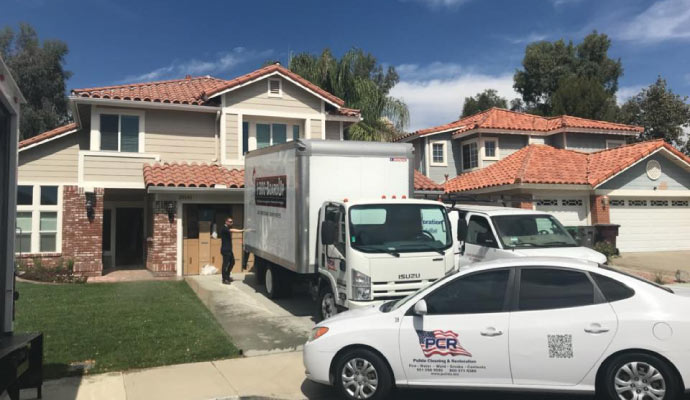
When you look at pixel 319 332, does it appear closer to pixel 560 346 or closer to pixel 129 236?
pixel 560 346

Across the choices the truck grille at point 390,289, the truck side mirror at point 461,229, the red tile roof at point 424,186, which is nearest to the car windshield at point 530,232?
the truck side mirror at point 461,229

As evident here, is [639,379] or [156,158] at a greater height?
[156,158]

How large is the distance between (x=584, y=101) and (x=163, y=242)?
99.0 feet

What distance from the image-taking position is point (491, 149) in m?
23.2

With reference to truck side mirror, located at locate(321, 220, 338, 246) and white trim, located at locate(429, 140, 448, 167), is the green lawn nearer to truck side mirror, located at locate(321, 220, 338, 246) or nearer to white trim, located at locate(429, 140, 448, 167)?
truck side mirror, located at locate(321, 220, 338, 246)

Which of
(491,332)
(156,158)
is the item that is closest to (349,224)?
(491,332)

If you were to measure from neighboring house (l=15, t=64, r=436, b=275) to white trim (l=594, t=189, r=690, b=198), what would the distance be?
33.5 feet

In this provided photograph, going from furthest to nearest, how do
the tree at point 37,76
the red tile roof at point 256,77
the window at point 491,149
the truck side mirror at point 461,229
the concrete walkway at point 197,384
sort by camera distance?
1. the tree at point 37,76
2. the window at point 491,149
3. the red tile roof at point 256,77
4. the truck side mirror at point 461,229
5. the concrete walkway at point 197,384

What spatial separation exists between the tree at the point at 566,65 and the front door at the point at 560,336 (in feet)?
128

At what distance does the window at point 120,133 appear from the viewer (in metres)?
15.5

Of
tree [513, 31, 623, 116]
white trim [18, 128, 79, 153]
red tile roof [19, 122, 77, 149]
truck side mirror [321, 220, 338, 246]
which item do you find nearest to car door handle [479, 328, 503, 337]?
truck side mirror [321, 220, 338, 246]

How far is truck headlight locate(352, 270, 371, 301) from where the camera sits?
7.45 meters

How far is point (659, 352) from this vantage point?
466 cm

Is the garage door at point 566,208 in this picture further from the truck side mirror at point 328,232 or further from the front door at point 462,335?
the front door at point 462,335
